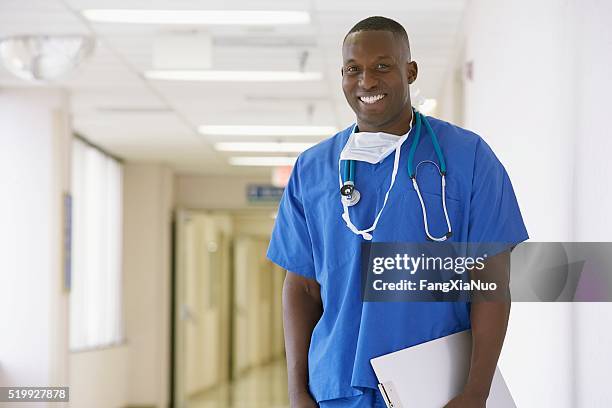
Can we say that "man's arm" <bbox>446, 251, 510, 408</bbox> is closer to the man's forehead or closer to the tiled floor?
the man's forehead

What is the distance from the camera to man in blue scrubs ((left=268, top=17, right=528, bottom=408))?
1521 millimetres

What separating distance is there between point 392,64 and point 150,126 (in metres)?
6.39

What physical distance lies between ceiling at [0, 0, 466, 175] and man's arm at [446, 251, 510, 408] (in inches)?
56.6

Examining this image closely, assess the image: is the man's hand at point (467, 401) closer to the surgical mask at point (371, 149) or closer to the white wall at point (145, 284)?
the surgical mask at point (371, 149)

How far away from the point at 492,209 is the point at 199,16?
3285 millimetres

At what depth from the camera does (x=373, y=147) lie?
161cm

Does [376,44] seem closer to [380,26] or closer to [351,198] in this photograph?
[380,26]

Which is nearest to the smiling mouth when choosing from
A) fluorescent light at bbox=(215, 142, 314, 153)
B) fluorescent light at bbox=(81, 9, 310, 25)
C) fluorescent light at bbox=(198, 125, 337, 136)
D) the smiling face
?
Answer: the smiling face

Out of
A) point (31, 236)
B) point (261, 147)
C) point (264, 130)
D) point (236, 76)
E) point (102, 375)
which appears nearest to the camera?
point (236, 76)

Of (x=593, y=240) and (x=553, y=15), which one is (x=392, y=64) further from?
(x=553, y=15)

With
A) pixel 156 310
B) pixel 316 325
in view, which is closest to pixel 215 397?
Result: pixel 156 310

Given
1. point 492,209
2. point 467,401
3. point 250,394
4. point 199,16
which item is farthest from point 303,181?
point 250,394

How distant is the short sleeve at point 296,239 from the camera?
5.56 ft

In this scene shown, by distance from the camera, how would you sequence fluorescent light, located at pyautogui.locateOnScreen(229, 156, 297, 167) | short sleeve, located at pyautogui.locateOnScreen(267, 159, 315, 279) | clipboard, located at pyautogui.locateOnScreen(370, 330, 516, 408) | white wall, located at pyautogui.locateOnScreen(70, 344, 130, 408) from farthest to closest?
fluorescent light, located at pyautogui.locateOnScreen(229, 156, 297, 167)
white wall, located at pyautogui.locateOnScreen(70, 344, 130, 408)
short sleeve, located at pyautogui.locateOnScreen(267, 159, 315, 279)
clipboard, located at pyautogui.locateOnScreen(370, 330, 516, 408)
